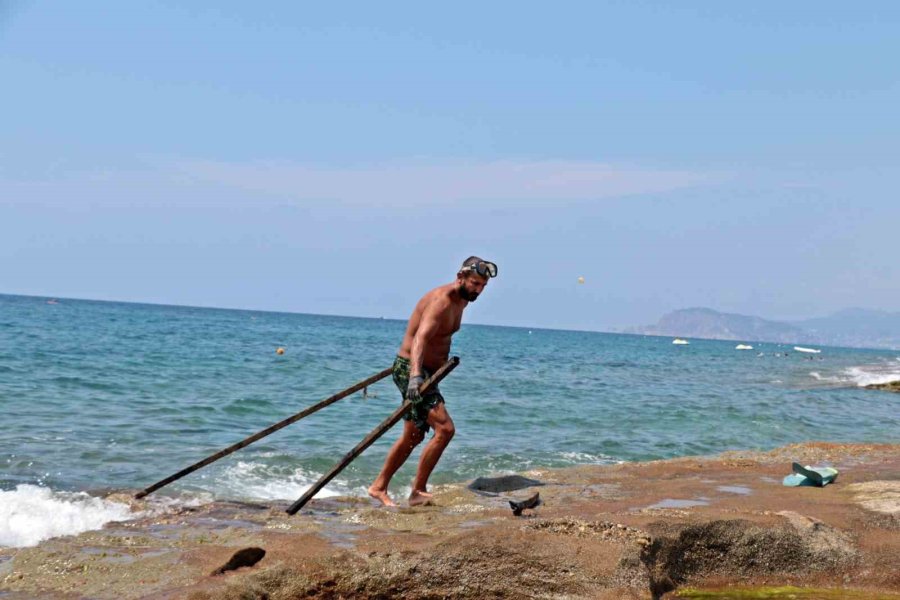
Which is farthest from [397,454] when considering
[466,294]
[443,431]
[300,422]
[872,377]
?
[872,377]

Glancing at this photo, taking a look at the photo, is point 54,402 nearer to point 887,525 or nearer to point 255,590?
point 255,590

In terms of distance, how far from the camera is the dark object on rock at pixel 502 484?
763cm

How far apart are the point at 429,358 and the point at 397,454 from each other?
79 centimetres

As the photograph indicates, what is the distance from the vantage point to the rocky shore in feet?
14.4

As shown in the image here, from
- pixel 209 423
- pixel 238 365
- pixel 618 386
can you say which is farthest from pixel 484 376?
pixel 209 423

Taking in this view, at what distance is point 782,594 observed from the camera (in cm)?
495

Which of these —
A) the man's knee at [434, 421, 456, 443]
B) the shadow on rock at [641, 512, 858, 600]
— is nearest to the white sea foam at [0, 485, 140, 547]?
the man's knee at [434, 421, 456, 443]

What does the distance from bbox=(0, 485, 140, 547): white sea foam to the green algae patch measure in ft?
12.5

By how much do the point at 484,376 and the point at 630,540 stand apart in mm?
20337

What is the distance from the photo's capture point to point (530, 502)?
643 centimetres

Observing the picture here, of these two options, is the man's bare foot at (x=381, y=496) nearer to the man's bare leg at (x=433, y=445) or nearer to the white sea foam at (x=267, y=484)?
the man's bare leg at (x=433, y=445)

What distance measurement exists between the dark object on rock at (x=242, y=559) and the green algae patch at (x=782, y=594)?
7.23 feet

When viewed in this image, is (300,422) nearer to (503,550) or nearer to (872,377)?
(503,550)

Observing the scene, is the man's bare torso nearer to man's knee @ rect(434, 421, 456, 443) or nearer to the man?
the man
